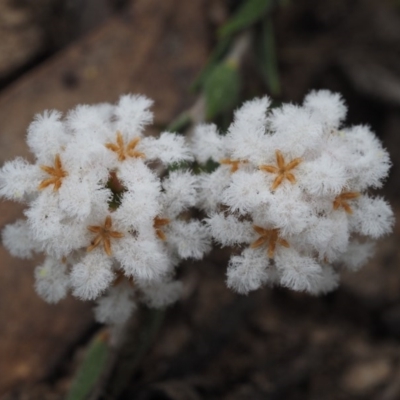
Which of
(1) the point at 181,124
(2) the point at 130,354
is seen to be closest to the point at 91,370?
(2) the point at 130,354

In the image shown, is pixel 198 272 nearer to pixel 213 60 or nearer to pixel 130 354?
pixel 130 354

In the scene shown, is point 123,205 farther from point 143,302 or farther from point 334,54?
point 334,54

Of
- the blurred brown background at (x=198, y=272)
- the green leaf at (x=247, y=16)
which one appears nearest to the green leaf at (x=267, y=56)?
the green leaf at (x=247, y=16)

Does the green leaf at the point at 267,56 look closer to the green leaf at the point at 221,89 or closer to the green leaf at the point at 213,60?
the green leaf at the point at 213,60

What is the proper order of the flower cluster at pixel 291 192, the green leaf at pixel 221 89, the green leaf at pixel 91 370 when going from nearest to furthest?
the flower cluster at pixel 291 192 < the green leaf at pixel 91 370 < the green leaf at pixel 221 89

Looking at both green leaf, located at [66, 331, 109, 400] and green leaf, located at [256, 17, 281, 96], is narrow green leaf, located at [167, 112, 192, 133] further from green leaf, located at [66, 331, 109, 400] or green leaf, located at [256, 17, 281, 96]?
green leaf, located at [66, 331, 109, 400]
